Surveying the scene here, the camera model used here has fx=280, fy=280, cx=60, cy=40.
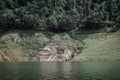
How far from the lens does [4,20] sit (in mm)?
112250

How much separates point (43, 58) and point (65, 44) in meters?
10.1

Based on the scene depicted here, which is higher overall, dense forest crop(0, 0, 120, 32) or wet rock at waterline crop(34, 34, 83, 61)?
dense forest crop(0, 0, 120, 32)

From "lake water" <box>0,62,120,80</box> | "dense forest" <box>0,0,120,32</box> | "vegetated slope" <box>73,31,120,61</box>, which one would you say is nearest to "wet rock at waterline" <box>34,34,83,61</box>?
"vegetated slope" <box>73,31,120,61</box>

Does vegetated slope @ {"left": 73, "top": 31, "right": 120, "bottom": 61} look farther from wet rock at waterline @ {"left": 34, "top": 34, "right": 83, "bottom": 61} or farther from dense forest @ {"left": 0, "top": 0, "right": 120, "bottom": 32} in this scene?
dense forest @ {"left": 0, "top": 0, "right": 120, "bottom": 32}

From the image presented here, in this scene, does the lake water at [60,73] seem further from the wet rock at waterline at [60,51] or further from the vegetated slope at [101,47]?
the wet rock at waterline at [60,51]

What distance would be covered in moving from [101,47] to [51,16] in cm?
2868

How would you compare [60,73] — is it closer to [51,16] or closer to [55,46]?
[55,46]

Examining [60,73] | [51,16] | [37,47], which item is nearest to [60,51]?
[37,47]

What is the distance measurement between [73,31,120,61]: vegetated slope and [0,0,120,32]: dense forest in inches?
394

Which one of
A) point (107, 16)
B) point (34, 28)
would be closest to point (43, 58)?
point (34, 28)

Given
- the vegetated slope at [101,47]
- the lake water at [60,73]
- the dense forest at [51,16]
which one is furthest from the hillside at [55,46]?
the lake water at [60,73]

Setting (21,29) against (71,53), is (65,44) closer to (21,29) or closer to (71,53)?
(71,53)

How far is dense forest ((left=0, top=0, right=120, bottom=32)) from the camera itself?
11294cm

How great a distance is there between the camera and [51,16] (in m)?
117
